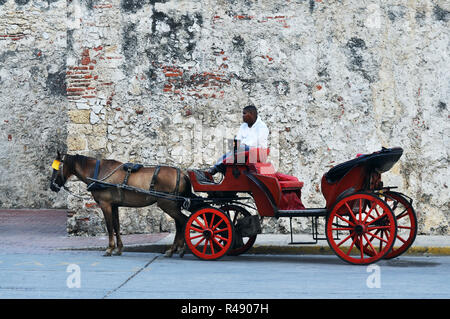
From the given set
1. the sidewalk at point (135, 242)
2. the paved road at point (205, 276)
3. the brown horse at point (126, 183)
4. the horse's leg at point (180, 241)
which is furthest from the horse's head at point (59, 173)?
the horse's leg at point (180, 241)

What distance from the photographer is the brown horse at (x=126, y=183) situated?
372 inches

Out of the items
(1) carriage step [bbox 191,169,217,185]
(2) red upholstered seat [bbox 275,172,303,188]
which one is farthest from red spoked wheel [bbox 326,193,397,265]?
(1) carriage step [bbox 191,169,217,185]

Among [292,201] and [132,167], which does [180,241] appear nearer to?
[132,167]

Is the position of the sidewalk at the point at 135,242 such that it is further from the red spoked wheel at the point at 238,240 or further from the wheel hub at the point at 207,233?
the wheel hub at the point at 207,233

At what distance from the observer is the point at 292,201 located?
8930 mm

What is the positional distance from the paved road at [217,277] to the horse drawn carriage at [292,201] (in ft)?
0.92

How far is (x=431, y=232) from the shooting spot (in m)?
11.3

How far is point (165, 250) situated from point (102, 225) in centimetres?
196

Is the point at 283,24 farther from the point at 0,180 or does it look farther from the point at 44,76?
the point at 0,180

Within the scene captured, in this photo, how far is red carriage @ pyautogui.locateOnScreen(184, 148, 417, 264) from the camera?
27.5ft

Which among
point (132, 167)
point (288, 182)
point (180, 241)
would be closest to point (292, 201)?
point (288, 182)

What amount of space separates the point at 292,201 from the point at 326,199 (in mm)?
434
